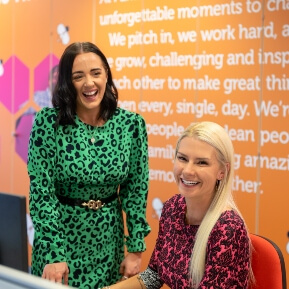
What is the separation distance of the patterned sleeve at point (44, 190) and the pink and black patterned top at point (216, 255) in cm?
45

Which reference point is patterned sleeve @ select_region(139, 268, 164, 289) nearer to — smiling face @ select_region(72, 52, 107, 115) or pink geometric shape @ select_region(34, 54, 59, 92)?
smiling face @ select_region(72, 52, 107, 115)

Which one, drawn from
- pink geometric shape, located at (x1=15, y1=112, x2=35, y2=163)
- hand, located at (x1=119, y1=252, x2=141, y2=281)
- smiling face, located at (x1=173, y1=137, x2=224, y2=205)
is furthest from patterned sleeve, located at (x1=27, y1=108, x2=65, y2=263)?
pink geometric shape, located at (x1=15, y1=112, x2=35, y2=163)

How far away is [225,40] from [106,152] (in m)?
1.52

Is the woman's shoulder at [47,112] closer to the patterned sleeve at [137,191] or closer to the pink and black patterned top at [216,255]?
the patterned sleeve at [137,191]

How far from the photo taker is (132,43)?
3785 millimetres

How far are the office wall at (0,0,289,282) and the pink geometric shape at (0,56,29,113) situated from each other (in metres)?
0.04

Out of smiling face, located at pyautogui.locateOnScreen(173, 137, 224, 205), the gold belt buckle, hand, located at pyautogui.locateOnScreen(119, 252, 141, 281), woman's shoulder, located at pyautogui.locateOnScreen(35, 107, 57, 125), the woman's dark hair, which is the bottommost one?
hand, located at pyautogui.locateOnScreen(119, 252, 141, 281)

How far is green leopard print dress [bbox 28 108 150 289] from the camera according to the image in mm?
2014

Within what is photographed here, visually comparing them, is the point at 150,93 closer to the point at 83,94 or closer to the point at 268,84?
the point at 268,84

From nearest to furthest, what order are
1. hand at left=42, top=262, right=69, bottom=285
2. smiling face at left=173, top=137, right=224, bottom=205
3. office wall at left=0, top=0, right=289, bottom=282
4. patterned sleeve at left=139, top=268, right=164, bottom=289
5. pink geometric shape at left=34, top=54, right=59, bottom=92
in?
smiling face at left=173, top=137, right=224, bottom=205
patterned sleeve at left=139, top=268, right=164, bottom=289
hand at left=42, top=262, right=69, bottom=285
office wall at left=0, top=0, right=289, bottom=282
pink geometric shape at left=34, top=54, right=59, bottom=92

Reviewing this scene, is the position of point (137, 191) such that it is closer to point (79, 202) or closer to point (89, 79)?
point (79, 202)

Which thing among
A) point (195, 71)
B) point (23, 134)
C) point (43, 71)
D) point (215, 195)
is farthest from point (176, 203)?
point (23, 134)

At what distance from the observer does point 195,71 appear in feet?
11.4

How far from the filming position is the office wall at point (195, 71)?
3141 mm
